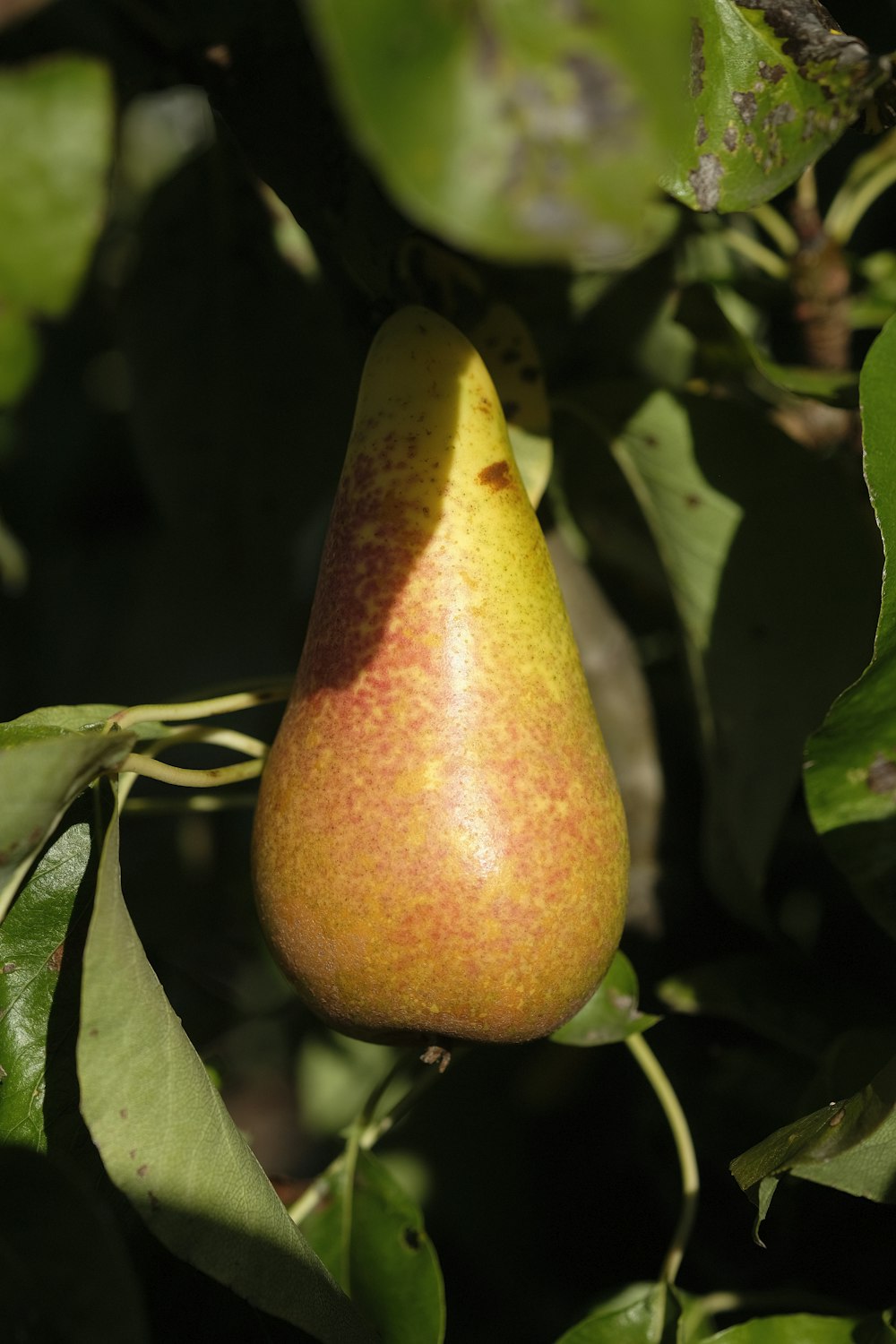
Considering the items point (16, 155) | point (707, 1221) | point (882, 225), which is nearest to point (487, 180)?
point (16, 155)

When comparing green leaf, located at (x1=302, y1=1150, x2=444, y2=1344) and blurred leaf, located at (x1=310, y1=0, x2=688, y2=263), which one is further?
green leaf, located at (x1=302, y1=1150, x2=444, y2=1344)

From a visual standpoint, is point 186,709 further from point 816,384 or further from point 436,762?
point 816,384

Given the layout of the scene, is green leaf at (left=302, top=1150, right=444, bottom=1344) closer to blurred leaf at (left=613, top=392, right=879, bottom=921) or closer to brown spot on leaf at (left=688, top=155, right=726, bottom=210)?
blurred leaf at (left=613, top=392, right=879, bottom=921)

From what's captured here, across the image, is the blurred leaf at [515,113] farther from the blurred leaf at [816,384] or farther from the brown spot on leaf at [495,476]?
the blurred leaf at [816,384]

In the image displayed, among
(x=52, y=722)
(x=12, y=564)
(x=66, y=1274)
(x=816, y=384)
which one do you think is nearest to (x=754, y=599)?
(x=816, y=384)

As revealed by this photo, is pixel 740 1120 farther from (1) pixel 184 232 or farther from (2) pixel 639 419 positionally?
(1) pixel 184 232

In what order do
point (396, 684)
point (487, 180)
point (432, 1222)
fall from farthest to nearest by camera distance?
point (432, 1222), point (396, 684), point (487, 180)

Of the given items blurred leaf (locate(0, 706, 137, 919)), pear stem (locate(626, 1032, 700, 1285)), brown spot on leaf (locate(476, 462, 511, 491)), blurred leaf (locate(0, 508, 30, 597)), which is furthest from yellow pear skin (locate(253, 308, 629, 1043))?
blurred leaf (locate(0, 508, 30, 597))
